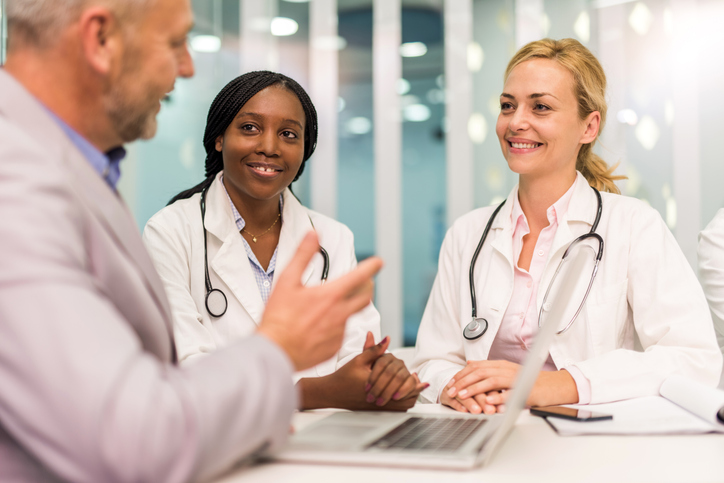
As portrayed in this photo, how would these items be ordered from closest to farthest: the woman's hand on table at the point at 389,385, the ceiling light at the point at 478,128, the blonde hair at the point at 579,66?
the woman's hand on table at the point at 389,385 < the blonde hair at the point at 579,66 < the ceiling light at the point at 478,128

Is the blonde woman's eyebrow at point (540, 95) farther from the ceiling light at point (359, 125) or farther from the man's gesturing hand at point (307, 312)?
the ceiling light at point (359, 125)

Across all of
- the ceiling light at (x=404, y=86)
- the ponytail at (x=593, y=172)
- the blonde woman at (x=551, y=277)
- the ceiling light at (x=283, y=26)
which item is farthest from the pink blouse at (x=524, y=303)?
the ceiling light at (x=283, y=26)

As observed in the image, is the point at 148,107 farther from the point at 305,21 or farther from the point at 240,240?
the point at 305,21

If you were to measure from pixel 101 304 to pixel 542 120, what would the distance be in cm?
150

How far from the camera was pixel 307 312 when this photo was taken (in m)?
0.70

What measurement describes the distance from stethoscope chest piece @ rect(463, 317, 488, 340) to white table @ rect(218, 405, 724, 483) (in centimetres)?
65

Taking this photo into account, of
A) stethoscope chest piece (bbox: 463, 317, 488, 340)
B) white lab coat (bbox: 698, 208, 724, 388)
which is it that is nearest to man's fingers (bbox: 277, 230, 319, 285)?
stethoscope chest piece (bbox: 463, 317, 488, 340)

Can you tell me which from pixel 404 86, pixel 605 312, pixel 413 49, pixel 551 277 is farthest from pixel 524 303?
pixel 413 49

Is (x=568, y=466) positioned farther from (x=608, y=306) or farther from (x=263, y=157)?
(x=263, y=157)

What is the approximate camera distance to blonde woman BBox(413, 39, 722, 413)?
1.31 meters

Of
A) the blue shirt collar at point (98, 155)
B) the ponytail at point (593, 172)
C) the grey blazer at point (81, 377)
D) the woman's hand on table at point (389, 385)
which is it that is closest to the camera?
the grey blazer at point (81, 377)

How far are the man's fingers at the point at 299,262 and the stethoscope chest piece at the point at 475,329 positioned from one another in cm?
95

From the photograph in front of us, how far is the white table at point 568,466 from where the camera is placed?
72 cm

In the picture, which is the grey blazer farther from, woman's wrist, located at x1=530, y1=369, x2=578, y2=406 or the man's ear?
woman's wrist, located at x1=530, y1=369, x2=578, y2=406
